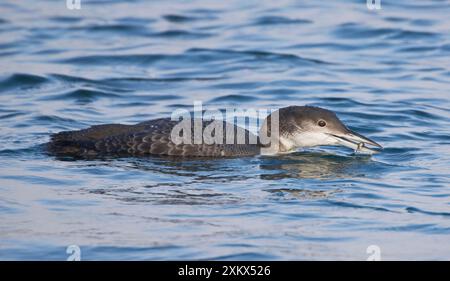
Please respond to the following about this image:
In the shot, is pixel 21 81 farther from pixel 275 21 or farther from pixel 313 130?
pixel 313 130

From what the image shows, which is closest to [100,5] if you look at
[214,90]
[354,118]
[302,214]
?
[214,90]

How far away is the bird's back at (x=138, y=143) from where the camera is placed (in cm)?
1136

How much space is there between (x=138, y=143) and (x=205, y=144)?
756 mm

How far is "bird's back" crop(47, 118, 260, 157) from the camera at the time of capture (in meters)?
11.4

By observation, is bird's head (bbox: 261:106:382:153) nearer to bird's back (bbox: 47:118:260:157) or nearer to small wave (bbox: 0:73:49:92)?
bird's back (bbox: 47:118:260:157)

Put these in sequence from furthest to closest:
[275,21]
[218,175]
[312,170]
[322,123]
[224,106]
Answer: [275,21], [224,106], [322,123], [312,170], [218,175]

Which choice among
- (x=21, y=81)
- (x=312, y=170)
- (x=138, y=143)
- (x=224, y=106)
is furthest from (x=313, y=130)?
(x=21, y=81)

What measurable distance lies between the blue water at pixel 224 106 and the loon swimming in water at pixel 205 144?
Result: 15 centimetres

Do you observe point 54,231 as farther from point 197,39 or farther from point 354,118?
point 197,39

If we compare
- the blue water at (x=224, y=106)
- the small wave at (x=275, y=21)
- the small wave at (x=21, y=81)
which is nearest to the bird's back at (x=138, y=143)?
the blue water at (x=224, y=106)

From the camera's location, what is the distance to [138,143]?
37.2ft

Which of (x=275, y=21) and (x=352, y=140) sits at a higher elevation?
(x=275, y=21)

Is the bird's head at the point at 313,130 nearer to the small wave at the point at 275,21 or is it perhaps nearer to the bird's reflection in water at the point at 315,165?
the bird's reflection in water at the point at 315,165

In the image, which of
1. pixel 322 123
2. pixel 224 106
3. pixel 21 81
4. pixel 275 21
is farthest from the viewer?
pixel 275 21
